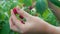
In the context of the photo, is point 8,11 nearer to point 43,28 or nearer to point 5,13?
point 5,13

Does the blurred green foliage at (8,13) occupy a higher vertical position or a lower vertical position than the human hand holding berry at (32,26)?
higher

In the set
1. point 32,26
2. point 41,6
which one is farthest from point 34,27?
point 41,6

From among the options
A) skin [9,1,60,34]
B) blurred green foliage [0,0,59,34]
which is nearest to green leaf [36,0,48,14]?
blurred green foliage [0,0,59,34]

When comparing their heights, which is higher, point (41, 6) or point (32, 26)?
point (41, 6)

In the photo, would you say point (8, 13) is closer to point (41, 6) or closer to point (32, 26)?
point (41, 6)

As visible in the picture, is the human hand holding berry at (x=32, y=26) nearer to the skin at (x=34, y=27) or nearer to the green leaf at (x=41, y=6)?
the skin at (x=34, y=27)

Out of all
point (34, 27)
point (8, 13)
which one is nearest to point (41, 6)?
point (8, 13)

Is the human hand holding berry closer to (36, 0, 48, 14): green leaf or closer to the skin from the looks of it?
the skin

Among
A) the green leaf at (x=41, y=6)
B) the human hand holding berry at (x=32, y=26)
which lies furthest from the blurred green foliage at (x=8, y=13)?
the human hand holding berry at (x=32, y=26)

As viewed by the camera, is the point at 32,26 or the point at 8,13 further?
the point at 8,13

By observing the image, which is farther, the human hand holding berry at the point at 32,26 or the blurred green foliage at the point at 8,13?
the blurred green foliage at the point at 8,13

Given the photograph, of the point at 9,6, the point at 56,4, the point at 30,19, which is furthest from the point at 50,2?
the point at 30,19
